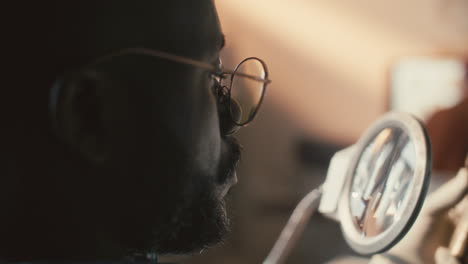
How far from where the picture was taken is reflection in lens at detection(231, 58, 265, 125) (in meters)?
0.80

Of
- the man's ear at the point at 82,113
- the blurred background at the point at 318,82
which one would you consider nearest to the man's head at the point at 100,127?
the man's ear at the point at 82,113

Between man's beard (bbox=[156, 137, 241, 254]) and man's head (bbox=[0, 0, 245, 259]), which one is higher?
man's head (bbox=[0, 0, 245, 259])

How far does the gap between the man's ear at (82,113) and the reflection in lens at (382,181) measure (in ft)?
1.46

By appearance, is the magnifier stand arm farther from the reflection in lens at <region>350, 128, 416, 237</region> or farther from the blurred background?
the blurred background

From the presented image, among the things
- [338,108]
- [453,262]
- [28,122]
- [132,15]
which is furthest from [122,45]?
[338,108]

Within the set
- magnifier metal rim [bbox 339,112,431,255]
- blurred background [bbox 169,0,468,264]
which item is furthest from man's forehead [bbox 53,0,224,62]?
blurred background [bbox 169,0,468,264]

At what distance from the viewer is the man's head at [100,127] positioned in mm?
559

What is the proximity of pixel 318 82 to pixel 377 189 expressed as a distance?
1768 mm

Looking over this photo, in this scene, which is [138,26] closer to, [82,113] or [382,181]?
[82,113]

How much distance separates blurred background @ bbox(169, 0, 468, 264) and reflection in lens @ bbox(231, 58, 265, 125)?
4.75 feet

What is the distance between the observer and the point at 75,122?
58cm

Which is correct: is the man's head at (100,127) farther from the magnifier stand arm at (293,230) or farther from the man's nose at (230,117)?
the magnifier stand arm at (293,230)

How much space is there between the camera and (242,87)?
2.71 feet

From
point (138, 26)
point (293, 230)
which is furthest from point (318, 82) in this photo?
point (138, 26)
